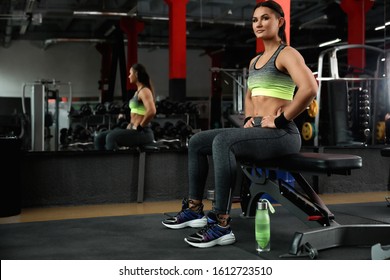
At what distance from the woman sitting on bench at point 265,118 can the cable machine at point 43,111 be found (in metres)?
1.79

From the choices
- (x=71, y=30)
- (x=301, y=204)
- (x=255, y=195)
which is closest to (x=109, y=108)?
(x=71, y=30)

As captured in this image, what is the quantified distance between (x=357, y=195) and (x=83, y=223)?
2506 mm

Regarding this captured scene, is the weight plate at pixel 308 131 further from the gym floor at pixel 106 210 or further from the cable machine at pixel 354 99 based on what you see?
the gym floor at pixel 106 210

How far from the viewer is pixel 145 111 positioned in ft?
14.2

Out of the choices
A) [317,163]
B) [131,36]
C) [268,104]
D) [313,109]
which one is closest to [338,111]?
[313,109]

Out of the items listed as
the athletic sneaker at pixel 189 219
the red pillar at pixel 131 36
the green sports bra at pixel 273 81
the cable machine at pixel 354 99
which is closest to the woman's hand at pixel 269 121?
the green sports bra at pixel 273 81

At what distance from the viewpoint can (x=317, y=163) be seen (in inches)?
84.0

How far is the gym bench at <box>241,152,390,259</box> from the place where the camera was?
2.17 meters

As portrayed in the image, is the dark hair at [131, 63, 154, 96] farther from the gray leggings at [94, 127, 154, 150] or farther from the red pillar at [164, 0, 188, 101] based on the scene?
the gray leggings at [94, 127, 154, 150]

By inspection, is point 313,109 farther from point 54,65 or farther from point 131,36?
point 54,65

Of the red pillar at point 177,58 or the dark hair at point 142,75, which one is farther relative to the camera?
the red pillar at point 177,58

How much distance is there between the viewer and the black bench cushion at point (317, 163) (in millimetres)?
2135

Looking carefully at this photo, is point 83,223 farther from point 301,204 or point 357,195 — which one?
point 357,195

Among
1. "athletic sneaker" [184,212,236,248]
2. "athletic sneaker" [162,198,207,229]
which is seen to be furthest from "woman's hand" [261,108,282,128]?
"athletic sneaker" [162,198,207,229]
